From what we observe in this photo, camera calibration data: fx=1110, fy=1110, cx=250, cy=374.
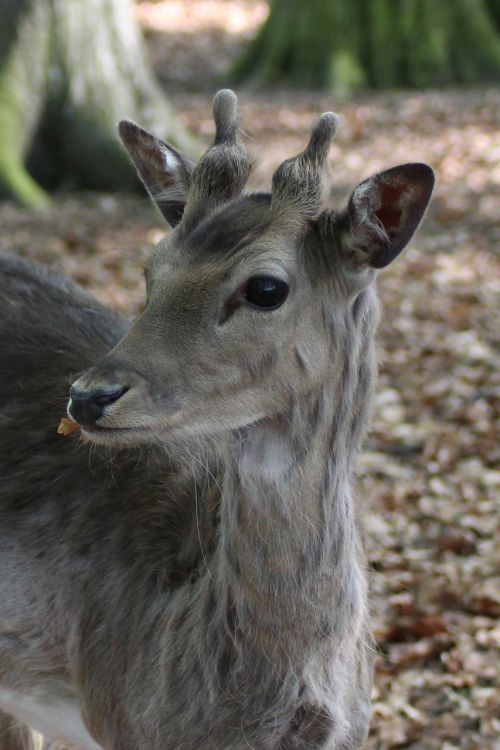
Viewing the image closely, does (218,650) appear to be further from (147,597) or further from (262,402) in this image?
(262,402)

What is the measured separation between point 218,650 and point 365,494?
277 centimetres

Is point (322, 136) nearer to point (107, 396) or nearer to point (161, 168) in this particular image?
point (161, 168)

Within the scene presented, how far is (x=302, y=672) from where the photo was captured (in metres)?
3.09

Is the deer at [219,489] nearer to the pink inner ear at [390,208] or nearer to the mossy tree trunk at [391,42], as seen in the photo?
the pink inner ear at [390,208]

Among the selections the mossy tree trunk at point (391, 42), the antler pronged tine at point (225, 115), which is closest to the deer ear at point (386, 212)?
the antler pronged tine at point (225, 115)

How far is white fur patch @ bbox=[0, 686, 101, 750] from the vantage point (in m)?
3.67

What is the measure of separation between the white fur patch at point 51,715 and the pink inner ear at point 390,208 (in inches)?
74.8

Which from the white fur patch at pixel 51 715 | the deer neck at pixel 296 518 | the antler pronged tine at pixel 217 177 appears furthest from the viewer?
the white fur patch at pixel 51 715

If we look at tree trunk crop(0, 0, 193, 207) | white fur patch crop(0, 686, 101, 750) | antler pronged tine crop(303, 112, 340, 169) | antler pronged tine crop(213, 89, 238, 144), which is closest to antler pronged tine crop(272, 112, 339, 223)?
antler pronged tine crop(303, 112, 340, 169)

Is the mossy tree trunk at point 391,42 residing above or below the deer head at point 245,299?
above

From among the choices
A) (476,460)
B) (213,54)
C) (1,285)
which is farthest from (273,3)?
(1,285)

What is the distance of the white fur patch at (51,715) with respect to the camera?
3668 millimetres

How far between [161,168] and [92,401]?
1.02 meters

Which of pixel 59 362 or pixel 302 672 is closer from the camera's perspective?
pixel 302 672
